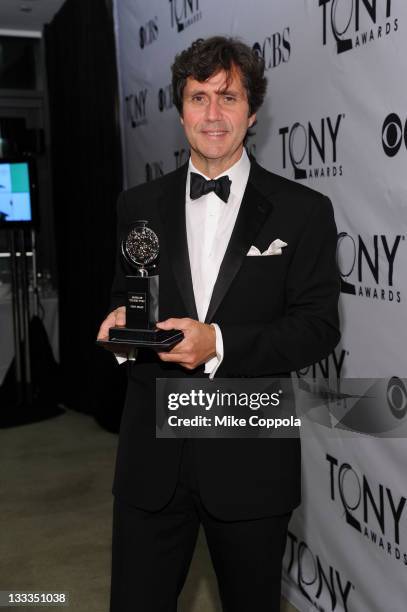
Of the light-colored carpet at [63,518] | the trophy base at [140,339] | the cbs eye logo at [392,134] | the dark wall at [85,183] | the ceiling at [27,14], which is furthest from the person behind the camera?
the ceiling at [27,14]

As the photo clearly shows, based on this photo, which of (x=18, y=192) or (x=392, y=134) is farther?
(x=18, y=192)

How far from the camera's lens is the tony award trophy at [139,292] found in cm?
144

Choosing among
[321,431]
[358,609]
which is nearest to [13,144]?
[321,431]

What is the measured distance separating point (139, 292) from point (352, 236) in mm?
935

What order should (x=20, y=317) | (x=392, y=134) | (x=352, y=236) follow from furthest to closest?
(x=20, y=317) < (x=352, y=236) < (x=392, y=134)

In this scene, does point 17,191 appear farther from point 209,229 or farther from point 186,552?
point 186,552

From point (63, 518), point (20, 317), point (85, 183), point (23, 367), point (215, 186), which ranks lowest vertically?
point (63, 518)

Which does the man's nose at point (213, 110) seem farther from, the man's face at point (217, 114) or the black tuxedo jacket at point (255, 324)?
Result: the black tuxedo jacket at point (255, 324)

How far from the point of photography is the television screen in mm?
4926

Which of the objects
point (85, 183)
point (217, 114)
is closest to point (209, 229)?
point (217, 114)

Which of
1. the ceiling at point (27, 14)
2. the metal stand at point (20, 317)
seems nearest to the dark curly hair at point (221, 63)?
the metal stand at point (20, 317)

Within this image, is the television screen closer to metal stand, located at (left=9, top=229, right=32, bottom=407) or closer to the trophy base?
metal stand, located at (left=9, top=229, right=32, bottom=407)

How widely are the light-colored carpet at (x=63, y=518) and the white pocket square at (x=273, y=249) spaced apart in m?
1.56

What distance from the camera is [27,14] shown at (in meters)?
5.40
